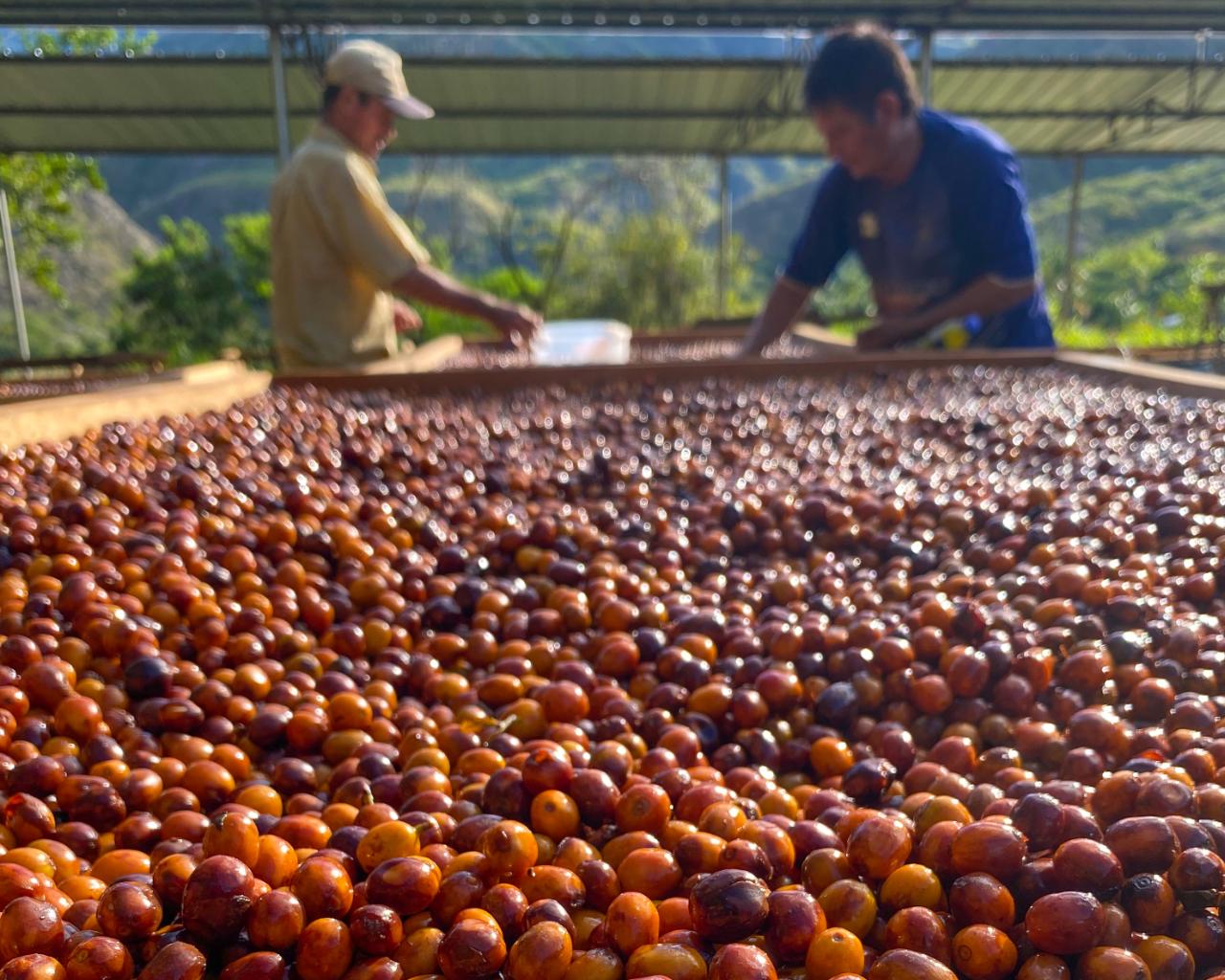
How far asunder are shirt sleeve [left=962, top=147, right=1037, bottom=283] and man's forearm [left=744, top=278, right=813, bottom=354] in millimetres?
1151

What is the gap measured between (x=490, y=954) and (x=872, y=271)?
4.08m

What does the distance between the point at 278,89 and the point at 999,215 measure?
7.96m

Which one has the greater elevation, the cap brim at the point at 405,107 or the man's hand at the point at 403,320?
the cap brim at the point at 405,107

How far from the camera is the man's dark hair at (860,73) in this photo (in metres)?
3.76

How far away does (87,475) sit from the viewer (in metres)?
2.22

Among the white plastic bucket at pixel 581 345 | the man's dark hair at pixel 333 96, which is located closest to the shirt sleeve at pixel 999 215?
the white plastic bucket at pixel 581 345

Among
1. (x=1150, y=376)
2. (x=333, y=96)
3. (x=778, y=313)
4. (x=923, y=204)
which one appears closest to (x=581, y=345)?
(x=778, y=313)

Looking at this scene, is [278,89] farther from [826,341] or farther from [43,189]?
[43,189]

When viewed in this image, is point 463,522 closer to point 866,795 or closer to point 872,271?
point 866,795

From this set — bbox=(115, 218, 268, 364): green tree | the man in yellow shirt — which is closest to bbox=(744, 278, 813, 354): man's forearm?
the man in yellow shirt

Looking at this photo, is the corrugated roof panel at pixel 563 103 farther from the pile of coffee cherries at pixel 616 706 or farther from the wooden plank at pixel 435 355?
the pile of coffee cherries at pixel 616 706

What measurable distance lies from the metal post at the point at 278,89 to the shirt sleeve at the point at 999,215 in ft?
24.3

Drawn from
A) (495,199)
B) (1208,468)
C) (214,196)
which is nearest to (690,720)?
(1208,468)

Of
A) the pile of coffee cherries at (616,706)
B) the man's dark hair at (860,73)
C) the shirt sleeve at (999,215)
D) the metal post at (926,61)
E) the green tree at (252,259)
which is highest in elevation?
the metal post at (926,61)
